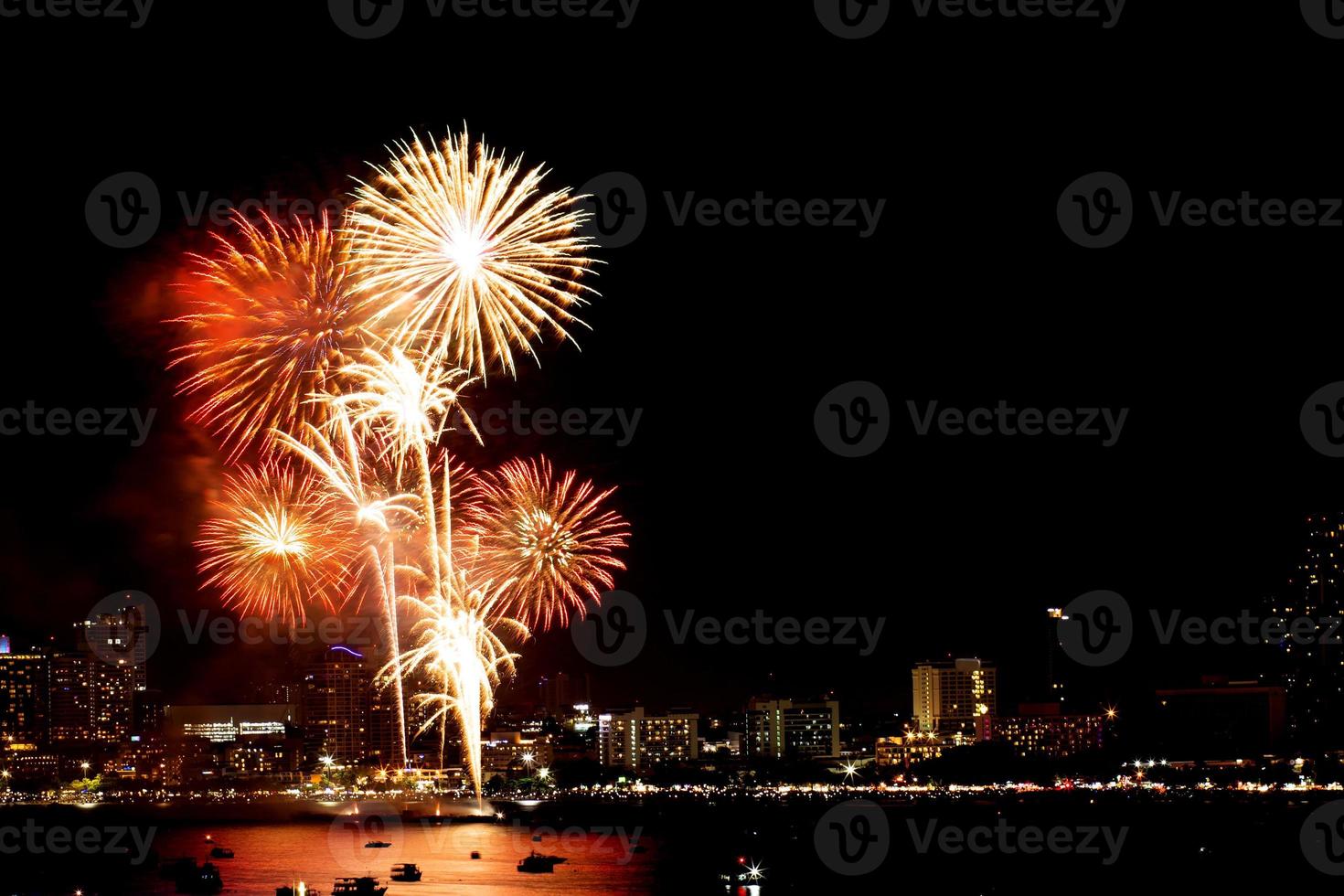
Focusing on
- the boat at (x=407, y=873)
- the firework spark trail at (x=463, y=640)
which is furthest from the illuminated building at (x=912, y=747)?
the firework spark trail at (x=463, y=640)

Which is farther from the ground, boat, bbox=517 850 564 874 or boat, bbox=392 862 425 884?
boat, bbox=392 862 425 884

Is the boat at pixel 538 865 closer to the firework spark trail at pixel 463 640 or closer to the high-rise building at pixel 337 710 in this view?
the firework spark trail at pixel 463 640

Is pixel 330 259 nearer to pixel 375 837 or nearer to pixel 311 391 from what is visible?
pixel 311 391

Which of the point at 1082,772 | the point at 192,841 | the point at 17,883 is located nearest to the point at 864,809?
the point at 1082,772

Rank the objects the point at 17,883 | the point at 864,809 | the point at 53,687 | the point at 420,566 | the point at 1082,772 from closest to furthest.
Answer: the point at 420,566 → the point at 17,883 → the point at 864,809 → the point at 1082,772 → the point at 53,687
